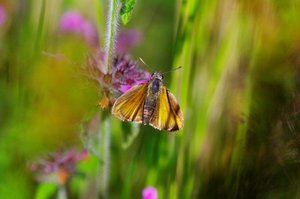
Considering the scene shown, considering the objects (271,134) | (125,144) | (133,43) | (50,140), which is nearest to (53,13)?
(133,43)

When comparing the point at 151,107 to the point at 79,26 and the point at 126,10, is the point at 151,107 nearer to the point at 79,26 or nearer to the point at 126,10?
the point at 126,10

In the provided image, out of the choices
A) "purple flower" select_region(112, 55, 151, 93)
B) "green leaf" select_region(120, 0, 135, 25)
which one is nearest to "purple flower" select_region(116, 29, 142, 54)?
"purple flower" select_region(112, 55, 151, 93)

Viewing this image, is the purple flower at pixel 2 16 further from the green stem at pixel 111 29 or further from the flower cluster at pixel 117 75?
the green stem at pixel 111 29

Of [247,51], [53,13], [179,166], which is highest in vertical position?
[53,13]

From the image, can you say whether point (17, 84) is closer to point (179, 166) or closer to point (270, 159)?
point (179, 166)

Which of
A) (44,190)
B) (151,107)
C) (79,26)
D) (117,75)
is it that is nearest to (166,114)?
(151,107)

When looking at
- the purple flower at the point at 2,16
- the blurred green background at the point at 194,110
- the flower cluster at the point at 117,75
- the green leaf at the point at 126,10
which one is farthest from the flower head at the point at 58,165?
the purple flower at the point at 2,16

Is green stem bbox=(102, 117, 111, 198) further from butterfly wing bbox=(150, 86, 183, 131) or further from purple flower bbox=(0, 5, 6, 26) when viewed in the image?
purple flower bbox=(0, 5, 6, 26)
